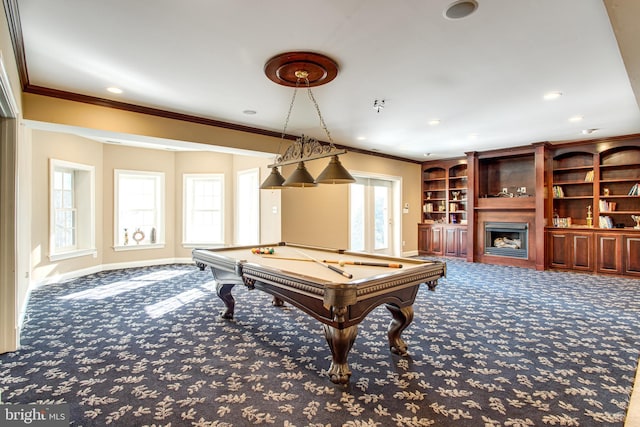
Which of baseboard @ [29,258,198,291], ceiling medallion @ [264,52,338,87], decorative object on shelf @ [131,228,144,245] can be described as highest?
ceiling medallion @ [264,52,338,87]

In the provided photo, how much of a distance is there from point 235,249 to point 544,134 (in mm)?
5591

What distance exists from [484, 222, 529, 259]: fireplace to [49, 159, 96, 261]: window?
26.5 ft

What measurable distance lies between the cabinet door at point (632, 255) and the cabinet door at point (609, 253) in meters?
0.08

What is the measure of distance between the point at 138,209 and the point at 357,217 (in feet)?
15.5

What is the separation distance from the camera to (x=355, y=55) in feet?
9.34

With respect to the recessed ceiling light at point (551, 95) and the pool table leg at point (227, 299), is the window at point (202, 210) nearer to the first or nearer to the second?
the pool table leg at point (227, 299)

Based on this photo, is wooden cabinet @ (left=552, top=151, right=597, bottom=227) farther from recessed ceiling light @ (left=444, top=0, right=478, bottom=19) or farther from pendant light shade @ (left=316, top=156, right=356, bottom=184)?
recessed ceiling light @ (left=444, top=0, right=478, bottom=19)

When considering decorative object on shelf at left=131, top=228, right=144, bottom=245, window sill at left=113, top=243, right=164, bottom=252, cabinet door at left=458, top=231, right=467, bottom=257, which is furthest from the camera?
cabinet door at left=458, top=231, right=467, bottom=257

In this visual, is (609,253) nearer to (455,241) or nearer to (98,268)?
(455,241)

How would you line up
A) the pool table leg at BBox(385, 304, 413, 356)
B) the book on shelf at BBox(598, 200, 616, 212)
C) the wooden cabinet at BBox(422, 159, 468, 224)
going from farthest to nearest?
the wooden cabinet at BBox(422, 159, 468, 224) → the book on shelf at BBox(598, 200, 616, 212) → the pool table leg at BBox(385, 304, 413, 356)

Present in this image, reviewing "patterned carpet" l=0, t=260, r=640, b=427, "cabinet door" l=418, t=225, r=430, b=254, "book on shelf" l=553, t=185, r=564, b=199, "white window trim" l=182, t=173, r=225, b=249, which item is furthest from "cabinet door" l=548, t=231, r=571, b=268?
"white window trim" l=182, t=173, r=225, b=249

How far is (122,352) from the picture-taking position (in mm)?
2812

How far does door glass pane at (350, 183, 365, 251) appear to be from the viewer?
744 cm

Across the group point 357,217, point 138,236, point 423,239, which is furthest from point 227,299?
point 423,239
